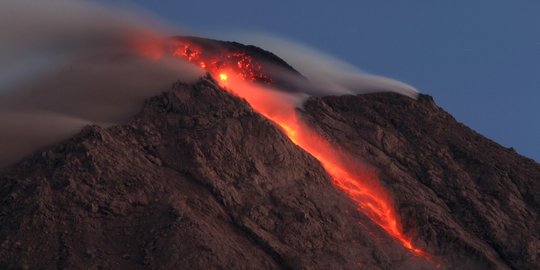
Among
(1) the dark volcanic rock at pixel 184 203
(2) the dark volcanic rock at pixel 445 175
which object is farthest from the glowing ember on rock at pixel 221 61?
(1) the dark volcanic rock at pixel 184 203

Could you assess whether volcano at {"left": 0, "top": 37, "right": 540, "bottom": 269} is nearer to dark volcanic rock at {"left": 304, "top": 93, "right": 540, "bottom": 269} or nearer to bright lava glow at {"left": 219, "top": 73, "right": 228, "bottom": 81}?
dark volcanic rock at {"left": 304, "top": 93, "right": 540, "bottom": 269}

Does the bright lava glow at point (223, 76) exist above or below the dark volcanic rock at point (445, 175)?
below

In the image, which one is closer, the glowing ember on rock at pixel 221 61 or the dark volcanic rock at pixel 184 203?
the dark volcanic rock at pixel 184 203

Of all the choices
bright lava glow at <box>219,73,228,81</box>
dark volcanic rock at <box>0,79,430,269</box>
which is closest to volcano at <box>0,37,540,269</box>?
dark volcanic rock at <box>0,79,430,269</box>

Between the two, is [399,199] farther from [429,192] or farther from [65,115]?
[65,115]

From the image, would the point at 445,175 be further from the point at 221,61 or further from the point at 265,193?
the point at 221,61

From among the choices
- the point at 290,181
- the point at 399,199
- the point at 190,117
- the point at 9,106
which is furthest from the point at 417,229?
the point at 9,106

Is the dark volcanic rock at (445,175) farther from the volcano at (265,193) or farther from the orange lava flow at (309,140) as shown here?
the orange lava flow at (309,140)
